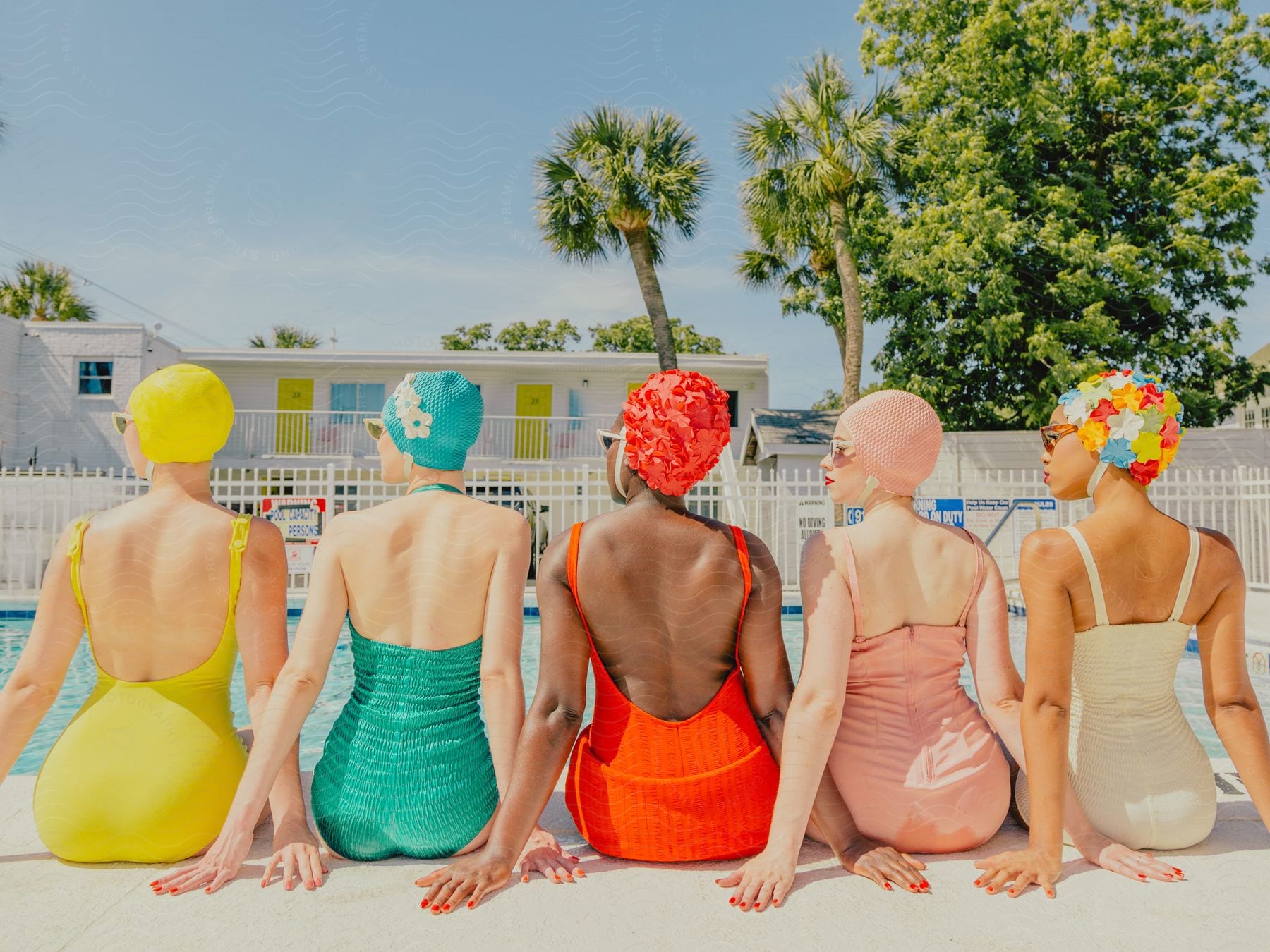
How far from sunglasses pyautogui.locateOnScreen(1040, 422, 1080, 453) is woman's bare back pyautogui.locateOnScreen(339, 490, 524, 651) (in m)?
1.51

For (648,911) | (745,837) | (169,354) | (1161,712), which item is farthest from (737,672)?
(169,354)

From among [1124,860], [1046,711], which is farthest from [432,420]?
[1124,860]

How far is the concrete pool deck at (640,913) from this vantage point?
1.65 meters

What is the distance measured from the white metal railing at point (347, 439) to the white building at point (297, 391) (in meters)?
0.03

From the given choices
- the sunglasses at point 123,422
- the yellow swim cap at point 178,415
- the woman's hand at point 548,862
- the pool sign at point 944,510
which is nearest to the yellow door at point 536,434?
the pool sign at point 944,510

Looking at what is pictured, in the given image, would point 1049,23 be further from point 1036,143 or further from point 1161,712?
point 1161,712

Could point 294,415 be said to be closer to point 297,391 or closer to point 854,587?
point 297,391

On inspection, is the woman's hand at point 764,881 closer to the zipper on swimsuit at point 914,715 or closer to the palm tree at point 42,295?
the zipper on swimsuit at point 914,715

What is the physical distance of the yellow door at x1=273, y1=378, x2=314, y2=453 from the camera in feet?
62.0

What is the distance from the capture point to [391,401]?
2.20 m

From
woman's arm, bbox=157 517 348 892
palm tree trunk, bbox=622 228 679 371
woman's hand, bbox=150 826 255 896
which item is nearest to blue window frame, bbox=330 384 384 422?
palm tree trunk, bbox=622 228 679 371

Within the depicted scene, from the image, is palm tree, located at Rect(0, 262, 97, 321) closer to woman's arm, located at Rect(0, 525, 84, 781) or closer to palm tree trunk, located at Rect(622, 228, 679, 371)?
palm tree trunk, located at Rect(622, 228, 679, 371)

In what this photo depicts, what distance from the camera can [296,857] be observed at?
6.45ft

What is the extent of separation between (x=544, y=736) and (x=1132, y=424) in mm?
1687
